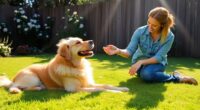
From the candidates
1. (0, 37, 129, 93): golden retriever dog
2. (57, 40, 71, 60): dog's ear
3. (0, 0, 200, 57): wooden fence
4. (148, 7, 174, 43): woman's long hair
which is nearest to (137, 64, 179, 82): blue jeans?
(148, 7, 174, 43): woman's long hair

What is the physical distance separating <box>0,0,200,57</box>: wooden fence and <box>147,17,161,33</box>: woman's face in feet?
21.0

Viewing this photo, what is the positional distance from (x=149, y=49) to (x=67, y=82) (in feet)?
5.03

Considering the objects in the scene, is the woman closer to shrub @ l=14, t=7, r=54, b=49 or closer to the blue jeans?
the blue jeans

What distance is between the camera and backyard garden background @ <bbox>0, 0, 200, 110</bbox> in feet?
16.4

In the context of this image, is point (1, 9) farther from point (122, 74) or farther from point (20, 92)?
point (20, 92)

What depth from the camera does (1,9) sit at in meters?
16.6

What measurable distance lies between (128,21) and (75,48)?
8280mm

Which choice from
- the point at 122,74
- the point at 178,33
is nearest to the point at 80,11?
the point at 178,33

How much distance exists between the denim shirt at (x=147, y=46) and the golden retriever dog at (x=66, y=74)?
88 cm

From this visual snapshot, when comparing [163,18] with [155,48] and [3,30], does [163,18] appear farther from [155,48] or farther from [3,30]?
[3,30]

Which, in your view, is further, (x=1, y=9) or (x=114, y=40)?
(x=1, y=9)

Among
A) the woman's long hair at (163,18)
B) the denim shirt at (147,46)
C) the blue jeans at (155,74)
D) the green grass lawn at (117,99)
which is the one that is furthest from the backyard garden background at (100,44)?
the woman's long hair at (163,18)

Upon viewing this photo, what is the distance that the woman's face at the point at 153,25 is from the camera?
6.15m

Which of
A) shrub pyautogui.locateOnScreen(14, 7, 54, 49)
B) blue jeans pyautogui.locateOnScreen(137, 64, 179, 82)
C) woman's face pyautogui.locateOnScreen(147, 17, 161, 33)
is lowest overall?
shrub pyautogui.locateOnScreen(14, 7, 54, 49)
